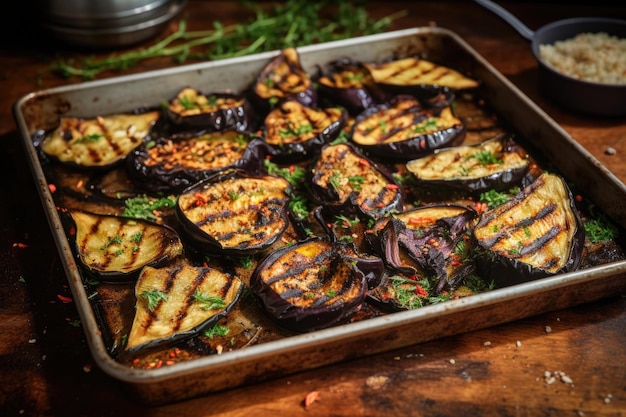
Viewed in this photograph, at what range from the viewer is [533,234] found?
149 inches

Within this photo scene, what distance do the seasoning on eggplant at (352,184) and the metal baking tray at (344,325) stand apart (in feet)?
3.41

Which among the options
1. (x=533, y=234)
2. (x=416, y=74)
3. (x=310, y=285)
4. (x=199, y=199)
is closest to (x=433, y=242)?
(x=533, y=234)

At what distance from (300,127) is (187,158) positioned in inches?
34.3

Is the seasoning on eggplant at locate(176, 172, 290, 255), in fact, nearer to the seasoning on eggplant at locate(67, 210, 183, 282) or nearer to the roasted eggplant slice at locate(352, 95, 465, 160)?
the seasoning on eggplant at locate(67, 210, 183, 282)

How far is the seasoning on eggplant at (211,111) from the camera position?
482cm

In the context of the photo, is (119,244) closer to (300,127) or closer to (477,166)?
(300,127)

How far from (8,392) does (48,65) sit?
12.0 ft

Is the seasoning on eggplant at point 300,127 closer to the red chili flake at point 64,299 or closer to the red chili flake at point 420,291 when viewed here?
the red chili flake at point 420,291

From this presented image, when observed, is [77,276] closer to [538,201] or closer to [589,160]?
[538,201]

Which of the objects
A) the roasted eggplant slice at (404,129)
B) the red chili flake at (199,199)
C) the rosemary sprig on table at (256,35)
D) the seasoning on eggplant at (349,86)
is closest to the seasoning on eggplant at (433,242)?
the roasted eggplant slice at (404,129)

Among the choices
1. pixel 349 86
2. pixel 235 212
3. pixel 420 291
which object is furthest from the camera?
pixel 349 86

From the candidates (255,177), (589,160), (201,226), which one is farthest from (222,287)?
(589,160)

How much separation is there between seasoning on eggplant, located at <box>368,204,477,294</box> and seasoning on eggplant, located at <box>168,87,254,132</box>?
5.17ft

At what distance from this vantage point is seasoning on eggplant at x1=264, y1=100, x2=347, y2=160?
4629 millimetres
